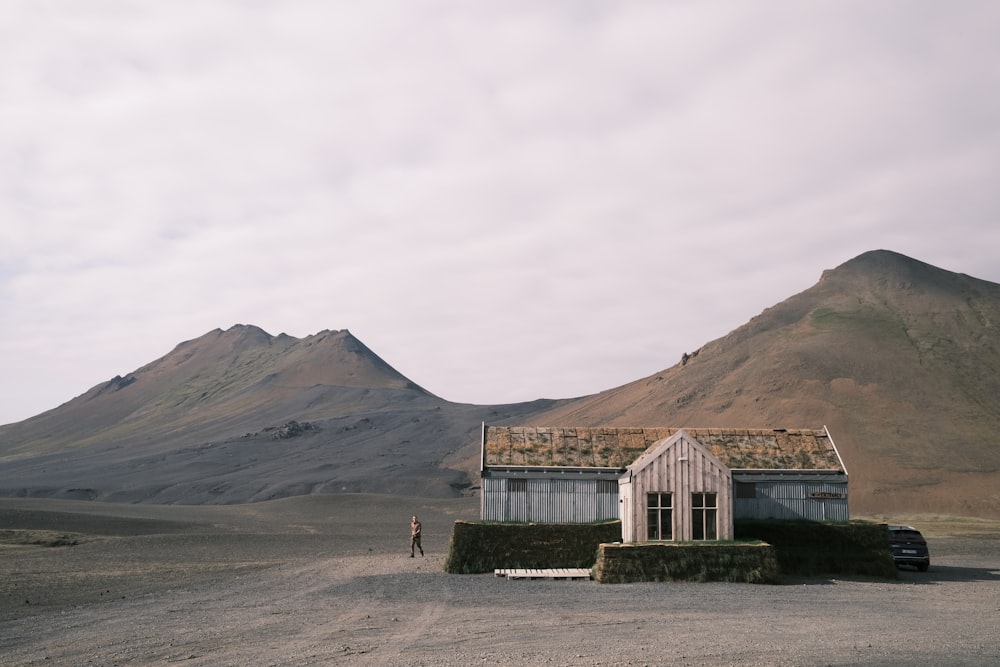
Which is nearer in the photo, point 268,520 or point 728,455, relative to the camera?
point 728,455

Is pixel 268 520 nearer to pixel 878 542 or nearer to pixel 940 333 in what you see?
pixel 878 542

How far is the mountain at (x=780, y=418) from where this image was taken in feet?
287

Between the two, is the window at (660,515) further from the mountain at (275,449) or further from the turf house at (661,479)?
the mountain at (275,449)

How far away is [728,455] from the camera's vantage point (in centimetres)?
3484

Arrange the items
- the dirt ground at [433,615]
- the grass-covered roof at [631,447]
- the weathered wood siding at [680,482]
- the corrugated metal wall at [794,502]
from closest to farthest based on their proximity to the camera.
Result: 1. the dirt ground at [433,615]
2. the weathered wood siding at [680,482]
3. the corrugated metal wall at [794,502]
4. the grass-covered roof at [631,447]

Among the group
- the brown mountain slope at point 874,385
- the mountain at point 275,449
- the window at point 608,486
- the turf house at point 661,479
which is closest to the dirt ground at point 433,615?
the turf house at point 661,479

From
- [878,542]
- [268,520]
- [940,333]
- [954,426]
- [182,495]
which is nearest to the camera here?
[878,542]

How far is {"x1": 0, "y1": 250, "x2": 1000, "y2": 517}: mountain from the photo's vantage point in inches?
3442

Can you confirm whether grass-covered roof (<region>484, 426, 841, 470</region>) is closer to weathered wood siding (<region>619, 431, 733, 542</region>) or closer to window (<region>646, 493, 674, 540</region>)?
weathered wood siding (<region>619, 431, 733, 542</region>)

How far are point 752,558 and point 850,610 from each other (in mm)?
5994

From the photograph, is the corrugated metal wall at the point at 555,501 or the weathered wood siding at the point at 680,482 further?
the corrugated metal wall at the point at 555,501

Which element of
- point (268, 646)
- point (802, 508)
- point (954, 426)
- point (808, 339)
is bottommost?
point (268, 646)

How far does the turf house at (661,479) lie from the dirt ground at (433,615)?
3277 mm

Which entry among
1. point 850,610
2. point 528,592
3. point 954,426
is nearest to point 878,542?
point 850,610
